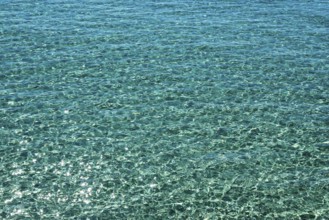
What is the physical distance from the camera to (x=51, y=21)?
3209 cm

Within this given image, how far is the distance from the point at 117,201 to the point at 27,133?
6.30m

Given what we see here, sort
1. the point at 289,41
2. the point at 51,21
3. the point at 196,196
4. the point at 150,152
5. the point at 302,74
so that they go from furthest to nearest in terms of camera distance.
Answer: the point at 51,21 < the point at 289,41 < the point at 302,74 < the point at 150,152 < the point at 196,196

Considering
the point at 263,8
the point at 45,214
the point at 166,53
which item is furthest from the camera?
the point at 263,8

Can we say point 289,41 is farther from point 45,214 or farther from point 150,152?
point 45,214

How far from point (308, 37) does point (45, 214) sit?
22889mm

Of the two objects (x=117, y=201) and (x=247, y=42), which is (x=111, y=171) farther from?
(x=247, y=42)

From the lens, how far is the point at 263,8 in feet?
117

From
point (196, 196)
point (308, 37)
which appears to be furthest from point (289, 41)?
point (196, 196)

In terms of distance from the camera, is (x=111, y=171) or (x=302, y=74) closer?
(x=111, y=171)

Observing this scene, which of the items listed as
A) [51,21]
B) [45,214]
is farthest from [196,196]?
[51,21]

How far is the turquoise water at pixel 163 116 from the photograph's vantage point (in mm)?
15547

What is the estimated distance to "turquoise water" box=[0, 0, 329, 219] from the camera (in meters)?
15.5

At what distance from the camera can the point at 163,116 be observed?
67.5 ft

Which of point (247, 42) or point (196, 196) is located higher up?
point (247, 42)
